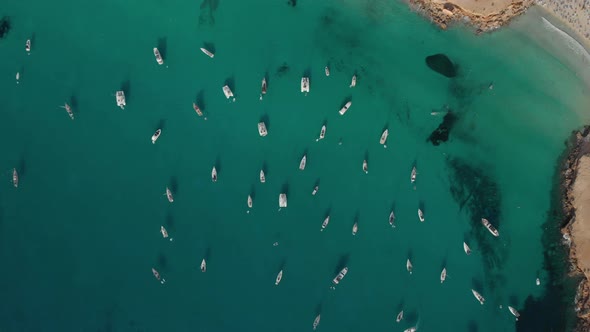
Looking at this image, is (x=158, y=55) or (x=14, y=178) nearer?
(x=158, y=55)

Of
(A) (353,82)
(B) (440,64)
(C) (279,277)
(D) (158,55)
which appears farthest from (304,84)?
(C) (279,277)

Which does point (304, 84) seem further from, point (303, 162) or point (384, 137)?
point (384, 137)

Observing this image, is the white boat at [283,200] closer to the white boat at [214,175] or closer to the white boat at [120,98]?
the white boat at [214,175]

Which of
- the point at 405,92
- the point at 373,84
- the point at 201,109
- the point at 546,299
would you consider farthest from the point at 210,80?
the point at 546,299

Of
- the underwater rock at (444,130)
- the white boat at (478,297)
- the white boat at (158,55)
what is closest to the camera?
the white boat at (158,55)

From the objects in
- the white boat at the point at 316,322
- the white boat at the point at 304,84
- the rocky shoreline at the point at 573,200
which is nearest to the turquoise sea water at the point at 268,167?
the white boat at the point at 316,322

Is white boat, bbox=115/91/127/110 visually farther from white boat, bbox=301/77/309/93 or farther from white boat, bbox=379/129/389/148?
white boat, bbox=379/129/389/148

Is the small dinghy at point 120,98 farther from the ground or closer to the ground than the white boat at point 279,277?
farther from the ground
